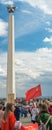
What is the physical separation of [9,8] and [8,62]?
9034 millimetres

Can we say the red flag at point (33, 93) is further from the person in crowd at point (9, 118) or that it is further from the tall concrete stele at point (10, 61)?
the tall concrete stele at point (10, 61)

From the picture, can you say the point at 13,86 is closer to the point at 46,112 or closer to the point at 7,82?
the point at 7,82

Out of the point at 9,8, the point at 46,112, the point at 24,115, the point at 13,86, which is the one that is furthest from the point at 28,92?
the point at 9,8

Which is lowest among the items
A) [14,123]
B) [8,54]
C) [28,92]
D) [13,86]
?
[14,123]

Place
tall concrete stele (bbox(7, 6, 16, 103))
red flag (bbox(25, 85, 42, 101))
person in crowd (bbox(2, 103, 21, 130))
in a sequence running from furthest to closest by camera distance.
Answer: tall concrete stele (bbox(7, 6, 16, 103)) < red flag (bbox(25, 85, 42, 101)) < person in crowd (bbox(2, 103, 21, 130))

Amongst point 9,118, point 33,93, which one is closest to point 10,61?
point 33,93

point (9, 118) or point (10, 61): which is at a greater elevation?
point (10, 61)

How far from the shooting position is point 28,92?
25344 millimetres

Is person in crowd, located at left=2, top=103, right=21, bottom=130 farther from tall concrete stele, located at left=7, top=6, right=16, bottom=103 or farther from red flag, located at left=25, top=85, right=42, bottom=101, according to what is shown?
tall concrete stele, located at left=7, top=6, right=16, bottom=103

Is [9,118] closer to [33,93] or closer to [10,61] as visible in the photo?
[33,93]

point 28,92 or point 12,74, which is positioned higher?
point 12,74

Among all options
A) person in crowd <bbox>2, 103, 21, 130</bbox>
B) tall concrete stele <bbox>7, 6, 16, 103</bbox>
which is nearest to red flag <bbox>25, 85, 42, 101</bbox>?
person in crowd <bbox>2, 103, 21, 130</bbox>

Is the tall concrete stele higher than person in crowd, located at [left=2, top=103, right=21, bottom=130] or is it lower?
higher

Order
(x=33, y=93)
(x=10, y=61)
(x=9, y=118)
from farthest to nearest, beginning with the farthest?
(x=10, y=61), (x=33, y=93), (x=9, y=118)
